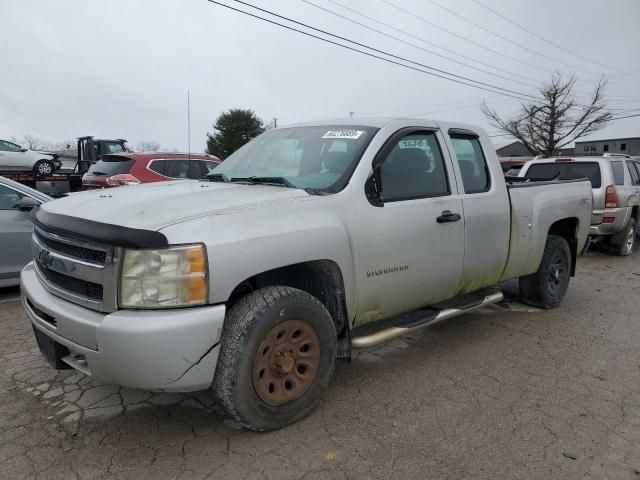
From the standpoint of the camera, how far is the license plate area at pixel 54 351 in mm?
2773

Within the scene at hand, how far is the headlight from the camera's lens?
243cm

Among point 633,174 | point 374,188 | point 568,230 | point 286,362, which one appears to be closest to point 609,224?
point 633,174

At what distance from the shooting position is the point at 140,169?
34.0 feet

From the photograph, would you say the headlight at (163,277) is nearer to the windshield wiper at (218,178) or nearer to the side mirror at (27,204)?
the windshield wiper at (218,178)

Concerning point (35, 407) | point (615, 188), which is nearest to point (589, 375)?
point (35, 407)

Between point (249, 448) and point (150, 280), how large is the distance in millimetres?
1095

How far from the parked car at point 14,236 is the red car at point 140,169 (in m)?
4.17

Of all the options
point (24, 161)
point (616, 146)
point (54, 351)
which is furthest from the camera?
point (616, 146)

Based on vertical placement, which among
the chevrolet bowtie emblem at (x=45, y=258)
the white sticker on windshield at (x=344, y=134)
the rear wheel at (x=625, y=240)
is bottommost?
the rear wheel at (x=625, y=240)

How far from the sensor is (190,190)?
324cm

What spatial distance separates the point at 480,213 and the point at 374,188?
1221 millimetres

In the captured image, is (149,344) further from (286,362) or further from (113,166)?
(113,166)

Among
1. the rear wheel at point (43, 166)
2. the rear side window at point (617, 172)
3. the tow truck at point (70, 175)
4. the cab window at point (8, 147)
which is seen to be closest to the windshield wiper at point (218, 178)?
the rear side window at point (617, 172)

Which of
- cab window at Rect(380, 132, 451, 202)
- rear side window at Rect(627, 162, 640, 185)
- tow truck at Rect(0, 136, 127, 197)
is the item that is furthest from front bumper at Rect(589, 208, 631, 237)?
tow truck at Rect(0, 136, 127, 197)
